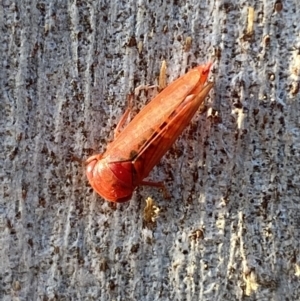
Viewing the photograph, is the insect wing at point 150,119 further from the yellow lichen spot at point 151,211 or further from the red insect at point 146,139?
the yellow lichen spot at point 151,211

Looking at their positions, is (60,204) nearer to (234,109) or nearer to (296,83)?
(234,109)

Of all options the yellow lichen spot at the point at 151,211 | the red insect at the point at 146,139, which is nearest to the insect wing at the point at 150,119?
the red insect at the point at 146,139

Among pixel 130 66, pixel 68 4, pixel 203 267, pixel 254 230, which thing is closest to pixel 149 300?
pixel 203 267

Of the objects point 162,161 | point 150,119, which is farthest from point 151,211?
point 150,119

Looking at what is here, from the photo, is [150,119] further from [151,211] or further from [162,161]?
[151,211]

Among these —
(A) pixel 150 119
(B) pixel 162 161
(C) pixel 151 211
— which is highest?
(A) pixel 150 119

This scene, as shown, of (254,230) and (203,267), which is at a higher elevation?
(254,230)
